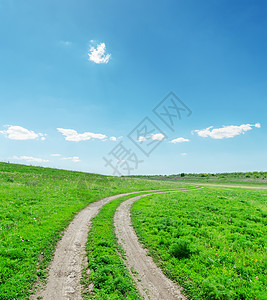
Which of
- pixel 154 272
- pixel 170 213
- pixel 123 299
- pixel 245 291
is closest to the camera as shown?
pixel 123 299

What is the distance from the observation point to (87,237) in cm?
1177

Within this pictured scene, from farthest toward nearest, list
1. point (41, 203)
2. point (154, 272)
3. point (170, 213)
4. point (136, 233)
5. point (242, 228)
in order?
point (41, 203)
point (170, 213)
point (242, 228)
point (136, 233)
point (154, 272)

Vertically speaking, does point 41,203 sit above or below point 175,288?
above

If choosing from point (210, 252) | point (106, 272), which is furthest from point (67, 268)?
point (210, 252)

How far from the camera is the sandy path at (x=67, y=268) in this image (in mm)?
6590

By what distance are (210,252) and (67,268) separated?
329 inches

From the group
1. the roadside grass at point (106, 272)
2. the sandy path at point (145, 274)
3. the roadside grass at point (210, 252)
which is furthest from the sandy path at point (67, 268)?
the roadside grass at point (210, 252)

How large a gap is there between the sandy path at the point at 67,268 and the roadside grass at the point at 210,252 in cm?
437

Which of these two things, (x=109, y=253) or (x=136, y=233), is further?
(x=136, y=233)

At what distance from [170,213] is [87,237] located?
31.6 ft

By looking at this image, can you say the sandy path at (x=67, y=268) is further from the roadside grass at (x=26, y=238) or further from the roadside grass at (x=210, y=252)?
the roadside grass at (x=210, y=252)

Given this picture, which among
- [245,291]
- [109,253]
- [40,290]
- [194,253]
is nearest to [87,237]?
[109,253]

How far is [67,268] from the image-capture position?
8242 mm

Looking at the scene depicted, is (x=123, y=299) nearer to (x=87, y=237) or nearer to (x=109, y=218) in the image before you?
(x=87, y=237)
